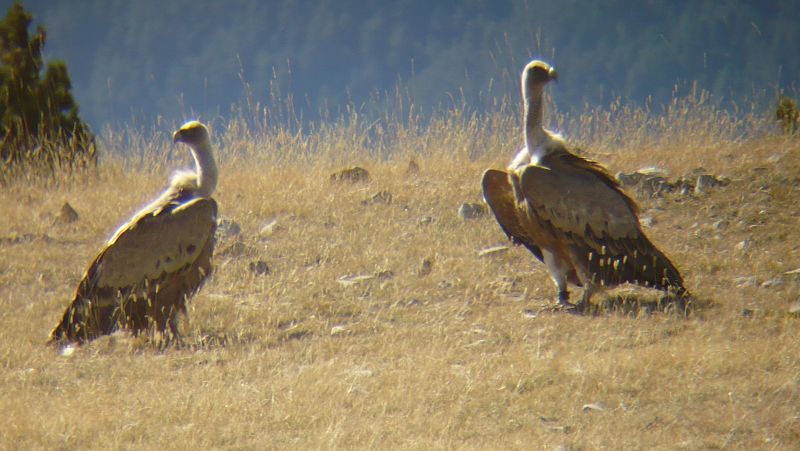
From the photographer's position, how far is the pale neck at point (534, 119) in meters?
8.24

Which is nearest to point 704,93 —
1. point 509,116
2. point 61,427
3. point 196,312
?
point 509,116

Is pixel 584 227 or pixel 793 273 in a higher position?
pixel 584 227

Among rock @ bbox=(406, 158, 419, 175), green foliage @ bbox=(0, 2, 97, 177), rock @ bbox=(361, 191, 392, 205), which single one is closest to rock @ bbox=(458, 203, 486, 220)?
rock @ bbox=(361, 191, 392, 205)

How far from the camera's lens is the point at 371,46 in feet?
249

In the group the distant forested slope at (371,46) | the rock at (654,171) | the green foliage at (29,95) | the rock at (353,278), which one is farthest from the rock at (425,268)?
the distant forested slope at (371,46)

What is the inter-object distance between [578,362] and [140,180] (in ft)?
23.9

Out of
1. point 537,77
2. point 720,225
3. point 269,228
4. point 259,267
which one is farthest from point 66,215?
point 720,225

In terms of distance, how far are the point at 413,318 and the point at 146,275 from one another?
5.91ft

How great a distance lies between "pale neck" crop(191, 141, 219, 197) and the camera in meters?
7.93

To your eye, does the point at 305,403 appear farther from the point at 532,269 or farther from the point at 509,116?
the point at 509,116

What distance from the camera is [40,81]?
51.1 ft

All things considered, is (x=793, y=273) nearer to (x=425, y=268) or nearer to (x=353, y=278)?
(x=425, y=268)

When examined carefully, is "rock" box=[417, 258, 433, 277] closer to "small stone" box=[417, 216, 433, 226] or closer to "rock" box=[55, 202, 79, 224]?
"small stone" box=[417, 216, 433, 226]

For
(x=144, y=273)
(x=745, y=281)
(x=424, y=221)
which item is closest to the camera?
(x=144, y=273)
